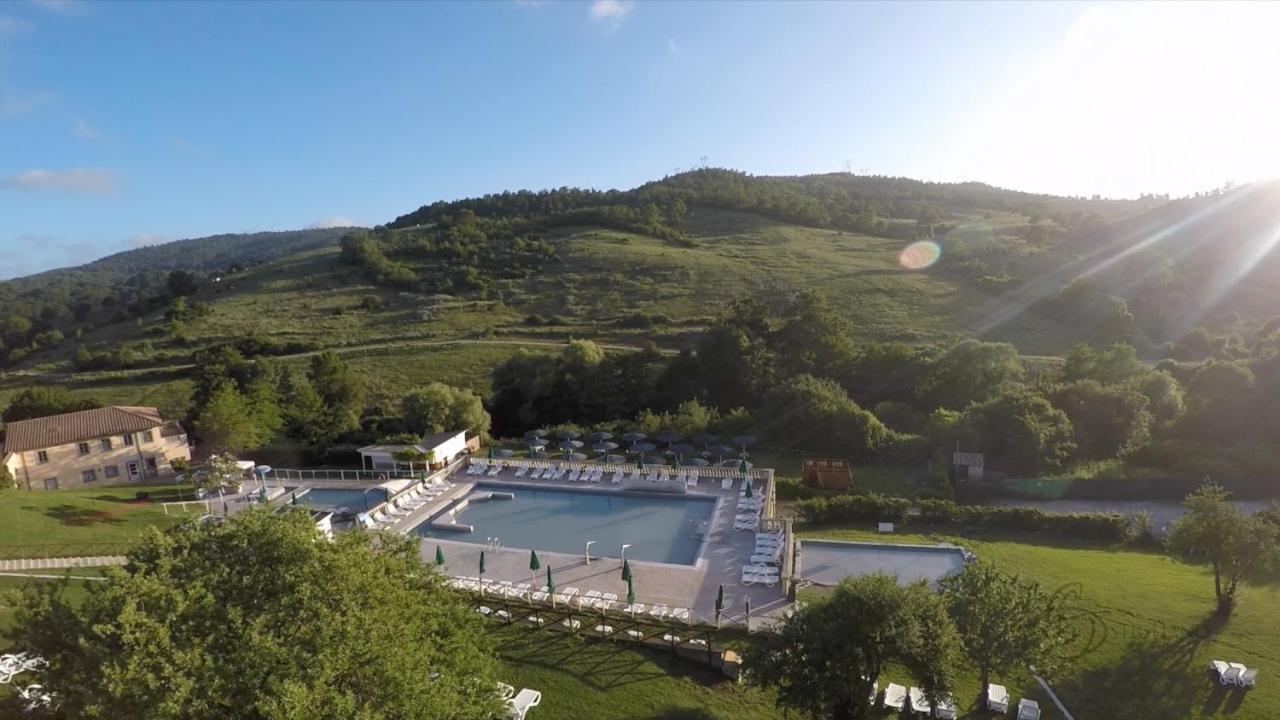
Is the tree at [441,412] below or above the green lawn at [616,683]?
above

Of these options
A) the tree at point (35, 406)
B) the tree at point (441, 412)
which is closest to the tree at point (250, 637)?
the tree at point (441, 412)

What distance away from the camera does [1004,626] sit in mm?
12812

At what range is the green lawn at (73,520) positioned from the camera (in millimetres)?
20844

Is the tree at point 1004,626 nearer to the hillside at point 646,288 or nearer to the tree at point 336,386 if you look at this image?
the tree at point 336,386

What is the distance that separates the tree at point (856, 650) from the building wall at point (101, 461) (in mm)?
32044

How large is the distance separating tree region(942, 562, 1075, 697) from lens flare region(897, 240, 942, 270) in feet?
236

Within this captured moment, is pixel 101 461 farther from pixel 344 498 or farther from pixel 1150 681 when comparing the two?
pixel 1150 681

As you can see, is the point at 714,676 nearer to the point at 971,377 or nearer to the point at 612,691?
the point at 612,691

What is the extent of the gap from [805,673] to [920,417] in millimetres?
26731

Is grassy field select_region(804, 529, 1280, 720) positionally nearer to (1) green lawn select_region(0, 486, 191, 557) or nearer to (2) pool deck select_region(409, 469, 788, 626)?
(2) pool deck select_region(409, 469, 788, 626)

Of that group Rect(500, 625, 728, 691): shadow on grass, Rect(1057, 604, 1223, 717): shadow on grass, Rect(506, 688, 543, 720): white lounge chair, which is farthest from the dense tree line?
Rect(506, 688, 543, 720): white lounge chair

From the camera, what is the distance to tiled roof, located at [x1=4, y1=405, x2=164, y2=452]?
30547 mm

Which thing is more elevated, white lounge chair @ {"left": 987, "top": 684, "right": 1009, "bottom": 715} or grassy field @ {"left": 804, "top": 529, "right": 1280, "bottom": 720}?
white lounge chair @ {"left": 987, "top": 684, "right": 1009, "bottom": 715}

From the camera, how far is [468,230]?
4193 inches
